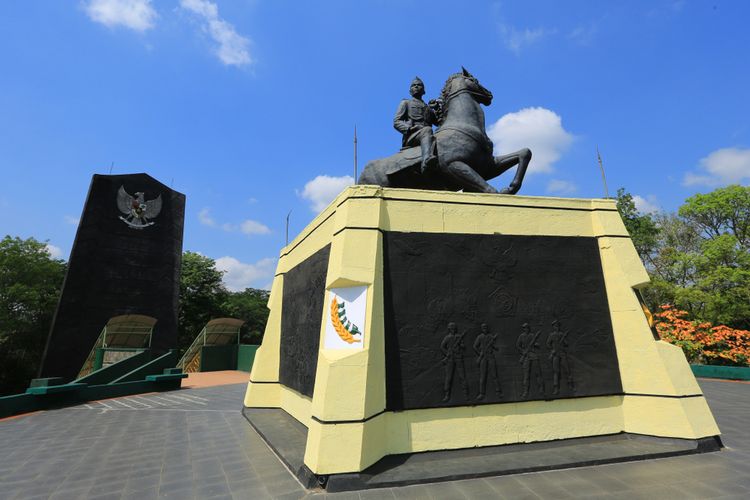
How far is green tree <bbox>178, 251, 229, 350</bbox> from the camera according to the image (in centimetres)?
3822

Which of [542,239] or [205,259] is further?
[205,259]

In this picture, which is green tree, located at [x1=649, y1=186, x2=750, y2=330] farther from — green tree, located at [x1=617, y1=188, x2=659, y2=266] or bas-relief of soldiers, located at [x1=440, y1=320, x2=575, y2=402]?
bas-relief of soldiers, located at [x1=440, y1=320, x2=575, y2=402]

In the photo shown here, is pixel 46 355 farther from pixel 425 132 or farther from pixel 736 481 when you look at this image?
pixel 736 481

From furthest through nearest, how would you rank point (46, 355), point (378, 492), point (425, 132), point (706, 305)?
point (46, 355)
point (706, 305)
point (425, 132)
point (378, 492)

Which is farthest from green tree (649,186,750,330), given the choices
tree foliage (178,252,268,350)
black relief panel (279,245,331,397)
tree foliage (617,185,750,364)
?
tree foliage (178,252,268,350)

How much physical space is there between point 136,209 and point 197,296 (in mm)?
15281

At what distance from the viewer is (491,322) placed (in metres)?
6.48

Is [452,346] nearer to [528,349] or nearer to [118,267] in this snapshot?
[528,349]

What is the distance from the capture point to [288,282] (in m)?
10.2

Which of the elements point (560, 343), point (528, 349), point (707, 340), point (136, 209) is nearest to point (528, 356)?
point (528, 349)

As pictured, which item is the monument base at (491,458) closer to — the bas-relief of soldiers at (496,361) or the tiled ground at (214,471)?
the tiled ground at (214,471)

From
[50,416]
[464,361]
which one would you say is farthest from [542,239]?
[50,416]

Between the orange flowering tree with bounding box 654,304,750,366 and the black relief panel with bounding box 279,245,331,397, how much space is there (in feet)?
60.5

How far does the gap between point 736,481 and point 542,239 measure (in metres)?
4.12
